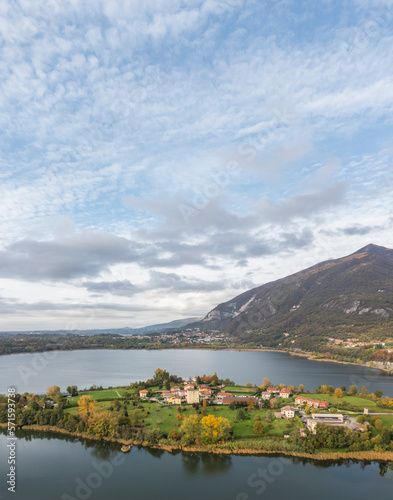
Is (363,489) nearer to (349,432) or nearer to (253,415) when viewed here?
(349,432)

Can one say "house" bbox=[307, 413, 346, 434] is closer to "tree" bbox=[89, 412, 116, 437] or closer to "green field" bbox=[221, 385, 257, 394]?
"green field" bbox=[221, 385, 257, 394]

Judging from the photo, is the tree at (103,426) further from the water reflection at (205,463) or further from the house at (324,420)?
the house at (324,420)

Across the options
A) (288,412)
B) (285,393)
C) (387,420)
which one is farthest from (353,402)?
(288,412)

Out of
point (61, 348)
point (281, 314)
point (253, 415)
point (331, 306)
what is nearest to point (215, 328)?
point (281, 314)

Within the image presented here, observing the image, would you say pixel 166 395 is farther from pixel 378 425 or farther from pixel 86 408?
pixel 378 425

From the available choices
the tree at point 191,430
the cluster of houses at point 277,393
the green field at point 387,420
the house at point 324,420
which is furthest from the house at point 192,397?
the green field at point 387,420

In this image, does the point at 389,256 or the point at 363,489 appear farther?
the point at 389,256
